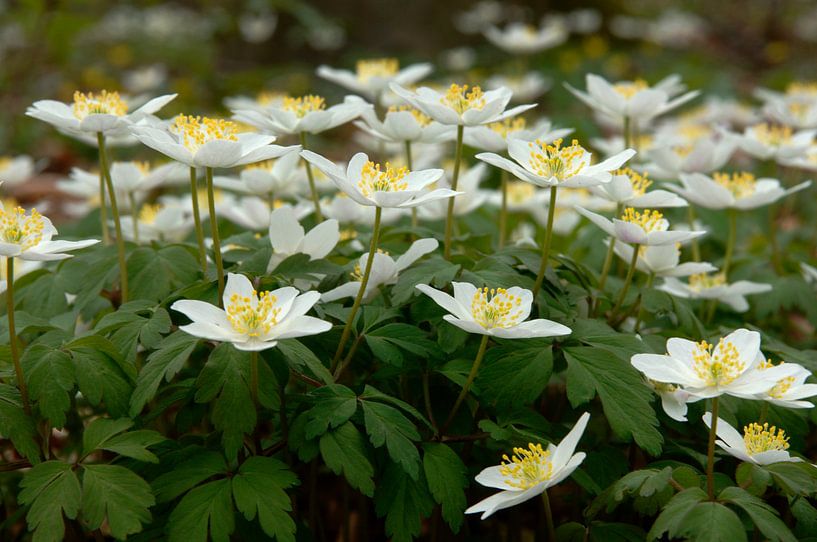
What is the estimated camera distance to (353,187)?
5.57 feet

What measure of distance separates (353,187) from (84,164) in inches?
188

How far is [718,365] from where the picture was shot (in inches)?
66.1

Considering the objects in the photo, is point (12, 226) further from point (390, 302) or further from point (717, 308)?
Answer: point (717, 308)

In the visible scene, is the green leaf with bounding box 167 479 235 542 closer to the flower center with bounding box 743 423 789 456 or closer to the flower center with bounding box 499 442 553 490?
the flower center with bounding box 499 442 553 490

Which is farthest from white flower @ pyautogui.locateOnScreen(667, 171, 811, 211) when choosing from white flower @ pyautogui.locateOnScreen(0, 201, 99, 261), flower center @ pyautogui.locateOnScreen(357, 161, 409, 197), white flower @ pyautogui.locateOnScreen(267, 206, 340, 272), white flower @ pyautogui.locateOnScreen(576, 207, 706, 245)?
white flower @ pyautogui.locateOnScreen(0, 201, 99, 261)

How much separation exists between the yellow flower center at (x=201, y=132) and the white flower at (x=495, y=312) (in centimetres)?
58

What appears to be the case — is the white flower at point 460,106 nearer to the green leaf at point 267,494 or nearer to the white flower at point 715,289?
the white flower at point 715,289

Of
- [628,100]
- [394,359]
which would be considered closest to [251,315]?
[394,359]

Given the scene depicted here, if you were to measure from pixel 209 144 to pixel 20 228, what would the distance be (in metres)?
0.46

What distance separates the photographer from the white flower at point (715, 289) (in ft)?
7.44

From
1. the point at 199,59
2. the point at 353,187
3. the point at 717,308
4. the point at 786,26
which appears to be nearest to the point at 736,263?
the point at 717,308

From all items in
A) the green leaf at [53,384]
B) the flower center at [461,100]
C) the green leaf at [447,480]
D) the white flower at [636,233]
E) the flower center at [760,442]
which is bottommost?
the green leaf at [447,480]

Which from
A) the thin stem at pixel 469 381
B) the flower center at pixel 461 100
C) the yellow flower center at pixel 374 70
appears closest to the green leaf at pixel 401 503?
the thin stem at pixel 469 381

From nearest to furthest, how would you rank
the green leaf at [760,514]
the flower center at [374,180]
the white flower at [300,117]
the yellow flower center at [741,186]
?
the green leaf at [760,514], the flower center at [374,180], the white flower at [300,117], the yellow flower center at [741,186]
